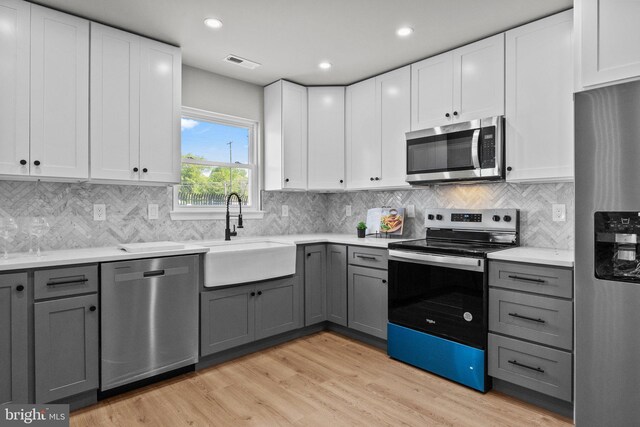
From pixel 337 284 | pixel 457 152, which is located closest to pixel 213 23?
pixel 457 152

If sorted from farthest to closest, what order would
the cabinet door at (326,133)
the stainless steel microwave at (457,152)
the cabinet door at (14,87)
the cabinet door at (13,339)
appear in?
1. the cabinet door at (326,133)
2. the stainless steel microwave at (457,152)
3. the cabinet door at (14,87)
4. the cabinet door at (13,339)

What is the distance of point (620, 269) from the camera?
1804 millimetres

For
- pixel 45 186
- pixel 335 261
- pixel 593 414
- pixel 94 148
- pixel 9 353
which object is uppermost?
pixel 94 148

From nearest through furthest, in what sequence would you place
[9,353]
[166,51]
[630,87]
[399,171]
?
[630,87] → [9,353] → [166,51] → [399,171]

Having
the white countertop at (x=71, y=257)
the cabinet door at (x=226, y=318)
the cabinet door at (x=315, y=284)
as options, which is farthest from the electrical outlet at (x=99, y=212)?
the cabinet door at (x=315, y=284)

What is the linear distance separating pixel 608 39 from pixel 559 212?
123cm

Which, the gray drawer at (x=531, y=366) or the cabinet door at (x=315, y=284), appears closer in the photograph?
the gray drawer at (x=531, y=366)

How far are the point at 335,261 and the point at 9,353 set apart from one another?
2.39 m

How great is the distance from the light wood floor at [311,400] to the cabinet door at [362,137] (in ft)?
5.69

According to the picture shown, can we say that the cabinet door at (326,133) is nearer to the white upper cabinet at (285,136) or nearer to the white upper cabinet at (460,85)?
the white upper cabinet at (285,136)

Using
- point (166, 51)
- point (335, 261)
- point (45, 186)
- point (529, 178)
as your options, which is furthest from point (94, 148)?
point (529, 178)

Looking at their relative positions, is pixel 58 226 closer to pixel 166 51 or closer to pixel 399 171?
pixel 166 51

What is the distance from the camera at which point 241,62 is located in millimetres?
3291

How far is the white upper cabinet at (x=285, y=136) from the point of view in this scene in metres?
3.72
